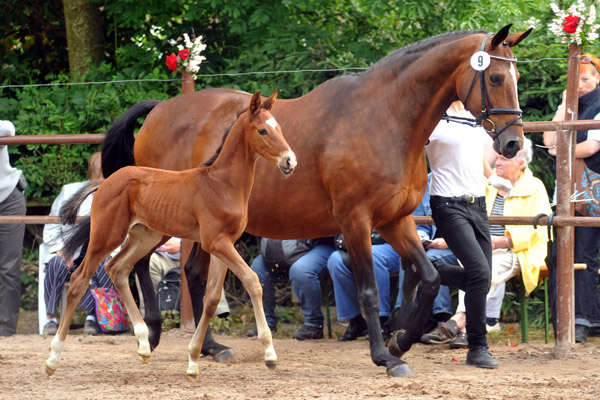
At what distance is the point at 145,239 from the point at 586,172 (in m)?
3.28

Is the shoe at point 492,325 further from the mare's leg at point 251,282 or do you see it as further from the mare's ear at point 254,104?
the mare's ear at point 254,104

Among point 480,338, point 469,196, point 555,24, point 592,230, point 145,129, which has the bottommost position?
point 480,338

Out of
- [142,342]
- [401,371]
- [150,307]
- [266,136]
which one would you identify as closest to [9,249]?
[150,307]

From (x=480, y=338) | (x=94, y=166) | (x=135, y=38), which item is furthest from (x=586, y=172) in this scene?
(x=135, y=38)

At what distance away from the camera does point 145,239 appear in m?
5.36

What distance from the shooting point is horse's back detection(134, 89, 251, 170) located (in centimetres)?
593

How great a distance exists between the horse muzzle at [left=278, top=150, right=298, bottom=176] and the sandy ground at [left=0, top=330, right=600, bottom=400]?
1.14 meters

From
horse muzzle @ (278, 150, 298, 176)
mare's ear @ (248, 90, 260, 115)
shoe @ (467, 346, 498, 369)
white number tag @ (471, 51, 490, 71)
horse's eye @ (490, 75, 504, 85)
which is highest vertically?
white number tag @ (471, 51, 490, 71)

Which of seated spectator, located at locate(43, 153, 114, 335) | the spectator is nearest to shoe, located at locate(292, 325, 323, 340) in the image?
seated spectator, located at locate(43, 153, 114, 335)

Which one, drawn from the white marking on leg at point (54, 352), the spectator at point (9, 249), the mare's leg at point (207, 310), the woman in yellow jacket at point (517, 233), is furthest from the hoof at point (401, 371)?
the spectator at point (9, 249)

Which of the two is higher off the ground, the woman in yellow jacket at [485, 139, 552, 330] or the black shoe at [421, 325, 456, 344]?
the woman in yellow jacket at [485, 139, 552, 330]

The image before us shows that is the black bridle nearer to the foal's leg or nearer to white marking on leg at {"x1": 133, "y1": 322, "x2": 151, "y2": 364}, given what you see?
the foal's leg

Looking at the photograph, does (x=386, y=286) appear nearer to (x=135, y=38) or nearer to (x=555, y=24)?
(x=555, y=24)

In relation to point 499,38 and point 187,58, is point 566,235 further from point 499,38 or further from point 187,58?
point 187,58
